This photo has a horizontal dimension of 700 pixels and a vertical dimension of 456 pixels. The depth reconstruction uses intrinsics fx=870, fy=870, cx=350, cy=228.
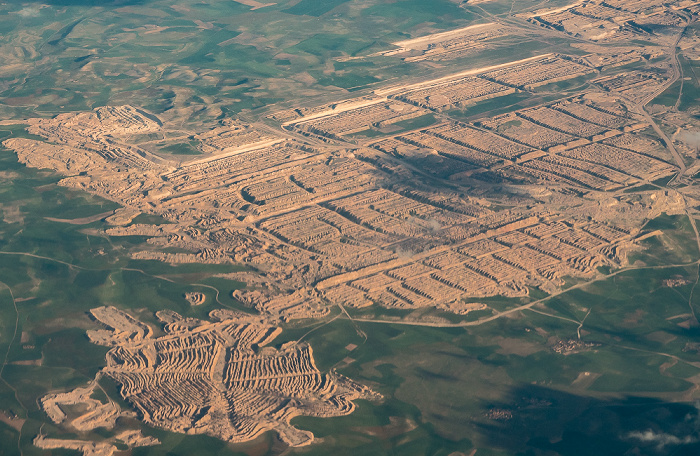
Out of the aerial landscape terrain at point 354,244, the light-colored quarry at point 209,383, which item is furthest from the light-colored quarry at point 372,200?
the light-colored quarry at point 209,383

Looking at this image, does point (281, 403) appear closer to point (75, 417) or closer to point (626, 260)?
point (75, 417)

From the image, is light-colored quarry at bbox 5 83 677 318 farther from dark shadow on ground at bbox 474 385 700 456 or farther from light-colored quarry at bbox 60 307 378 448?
dark shadow on ground at bbox 474 385 700 456

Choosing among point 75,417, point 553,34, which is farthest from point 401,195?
point 553,34

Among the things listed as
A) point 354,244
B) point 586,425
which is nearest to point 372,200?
point 354,244

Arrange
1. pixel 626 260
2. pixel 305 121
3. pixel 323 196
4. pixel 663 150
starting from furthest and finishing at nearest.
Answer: pixel 305 121 → pixel 663 150 → pixel 323 196 → pixel 626 260

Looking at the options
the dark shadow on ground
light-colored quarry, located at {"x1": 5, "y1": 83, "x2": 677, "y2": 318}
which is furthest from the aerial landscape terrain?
light-colored quarry, located at {"x1": 5, "y1": 83, "x2": 677, "y2": 318}

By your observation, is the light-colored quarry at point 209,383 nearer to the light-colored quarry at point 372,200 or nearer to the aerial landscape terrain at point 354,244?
the aerial landscape terrain at point 354,244
